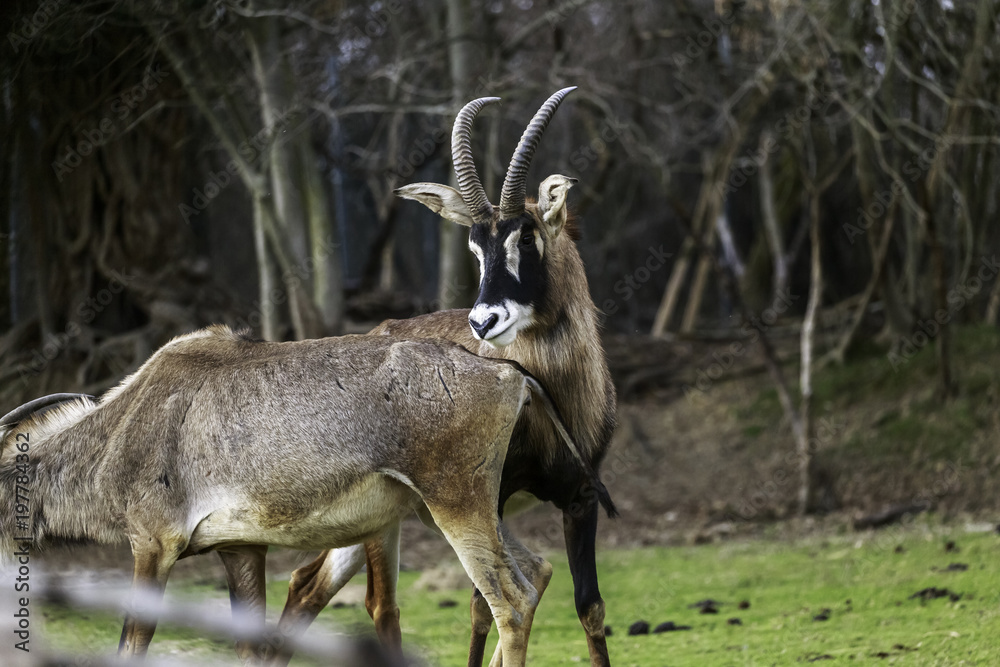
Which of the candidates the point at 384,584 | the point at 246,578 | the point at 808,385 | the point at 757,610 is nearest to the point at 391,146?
the point at 808,385

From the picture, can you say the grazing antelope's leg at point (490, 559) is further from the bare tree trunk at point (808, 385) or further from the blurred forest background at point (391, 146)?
the bare tree trunk at point (808, 385)

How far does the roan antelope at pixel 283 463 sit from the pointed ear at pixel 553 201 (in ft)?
4.08

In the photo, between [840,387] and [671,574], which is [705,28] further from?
[671,574]

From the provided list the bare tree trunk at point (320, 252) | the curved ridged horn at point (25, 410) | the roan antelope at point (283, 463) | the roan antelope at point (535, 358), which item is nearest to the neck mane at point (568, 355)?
the roan antelope at point (535, 358)

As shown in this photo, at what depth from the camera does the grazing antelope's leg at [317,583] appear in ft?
20.8

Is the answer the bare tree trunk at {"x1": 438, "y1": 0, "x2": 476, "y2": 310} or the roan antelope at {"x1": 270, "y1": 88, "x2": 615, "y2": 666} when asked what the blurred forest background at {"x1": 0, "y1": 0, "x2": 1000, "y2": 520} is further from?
the roan antelope at {"x1": 270, "y1": 88, "x2": 615, "y2": 666}

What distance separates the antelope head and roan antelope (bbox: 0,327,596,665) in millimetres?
573

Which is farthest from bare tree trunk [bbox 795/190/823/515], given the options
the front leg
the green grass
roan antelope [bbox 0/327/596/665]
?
roan antelope [bbox 0/327/596/665]

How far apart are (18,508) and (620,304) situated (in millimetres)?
16551

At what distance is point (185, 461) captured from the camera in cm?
496

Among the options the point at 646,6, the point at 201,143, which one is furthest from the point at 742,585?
the point at 646,6

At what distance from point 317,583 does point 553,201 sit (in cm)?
259

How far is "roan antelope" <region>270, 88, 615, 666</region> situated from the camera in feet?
19.1

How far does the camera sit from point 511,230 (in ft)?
19.7
